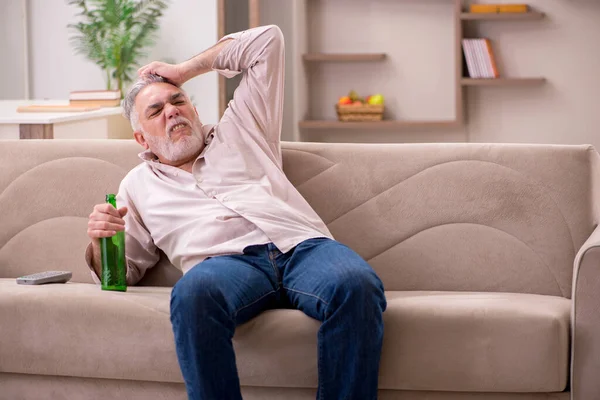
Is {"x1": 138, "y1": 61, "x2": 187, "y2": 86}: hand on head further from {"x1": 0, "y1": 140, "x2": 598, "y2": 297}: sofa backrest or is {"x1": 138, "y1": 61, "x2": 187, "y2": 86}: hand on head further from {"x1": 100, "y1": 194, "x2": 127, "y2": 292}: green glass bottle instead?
{"x1": 100, "y1": 194, "x2": 127, "y2": 292}: green glass bottle

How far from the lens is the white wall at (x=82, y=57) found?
596cm

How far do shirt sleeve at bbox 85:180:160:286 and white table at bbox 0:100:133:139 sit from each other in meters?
1.63

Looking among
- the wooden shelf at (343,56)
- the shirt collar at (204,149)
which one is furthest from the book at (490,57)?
the shirt collar at (204,149)

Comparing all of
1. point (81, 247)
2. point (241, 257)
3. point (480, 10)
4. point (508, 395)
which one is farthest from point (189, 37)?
point (508, 395)

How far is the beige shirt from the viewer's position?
2.38m

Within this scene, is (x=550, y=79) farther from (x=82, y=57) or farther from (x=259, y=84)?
(x=259, y=84)

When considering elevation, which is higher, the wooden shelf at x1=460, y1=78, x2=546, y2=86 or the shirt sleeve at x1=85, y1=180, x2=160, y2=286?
the wooden shelf at x1=460, y1=78, x2=546, y2=86

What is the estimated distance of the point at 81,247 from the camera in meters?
2.76

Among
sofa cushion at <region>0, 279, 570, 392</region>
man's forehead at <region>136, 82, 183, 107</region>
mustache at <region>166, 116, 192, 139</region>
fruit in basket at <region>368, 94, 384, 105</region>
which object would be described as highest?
fruit in basket at <region>368, 94, 384, 105</region>

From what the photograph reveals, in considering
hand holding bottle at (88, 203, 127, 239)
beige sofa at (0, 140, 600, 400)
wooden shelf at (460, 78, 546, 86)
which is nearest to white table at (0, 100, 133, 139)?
beige sofa at (0, 140, 600, 400)

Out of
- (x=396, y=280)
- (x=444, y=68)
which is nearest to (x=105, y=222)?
(x=396, y=280)

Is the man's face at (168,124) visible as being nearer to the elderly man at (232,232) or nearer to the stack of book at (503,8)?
the elderly man at (232,232)

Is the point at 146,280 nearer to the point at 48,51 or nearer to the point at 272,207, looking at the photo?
the point at 272,207

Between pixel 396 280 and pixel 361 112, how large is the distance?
3485 millimetres
